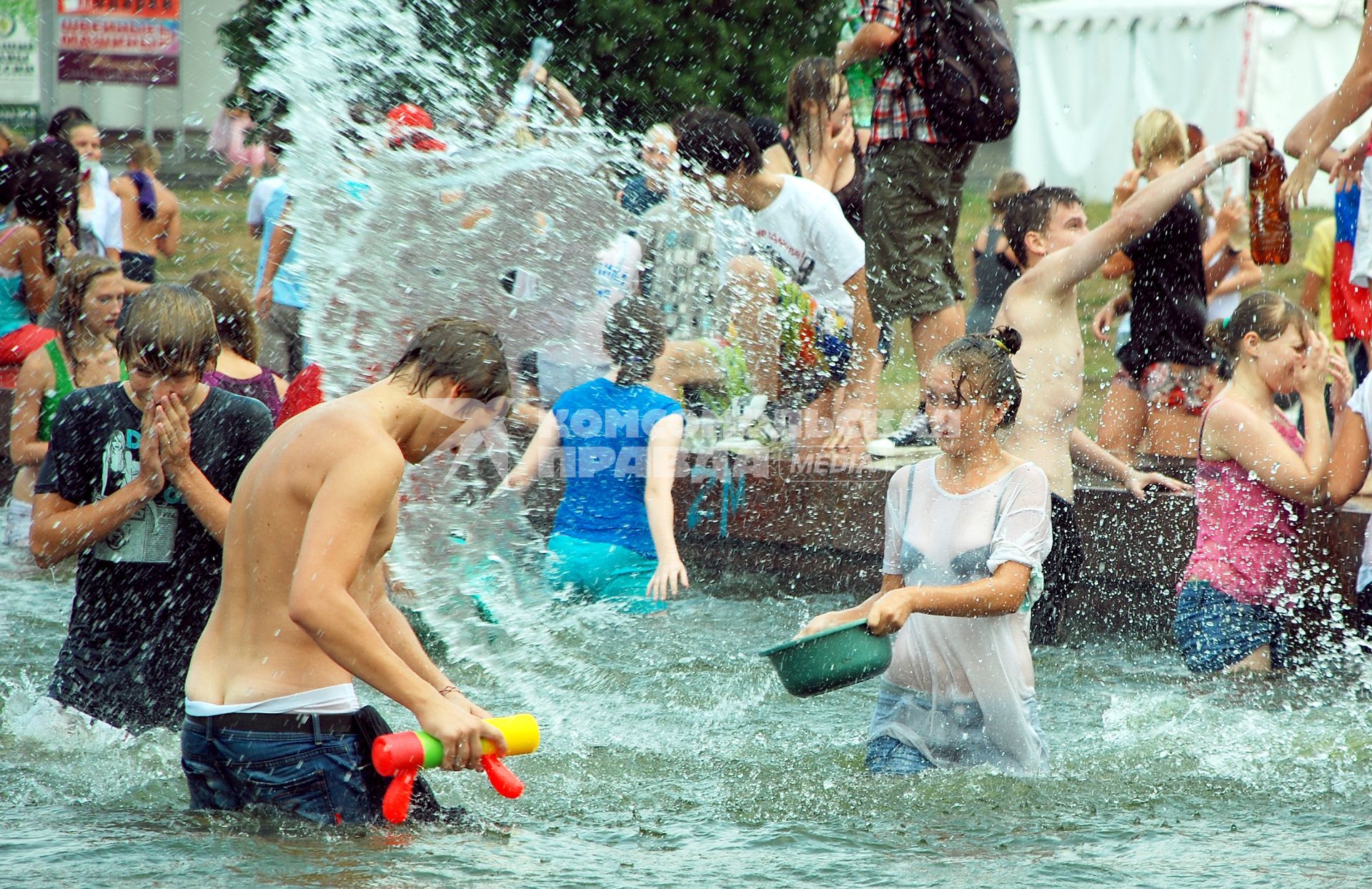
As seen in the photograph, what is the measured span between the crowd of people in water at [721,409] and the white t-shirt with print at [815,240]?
1 centimetres

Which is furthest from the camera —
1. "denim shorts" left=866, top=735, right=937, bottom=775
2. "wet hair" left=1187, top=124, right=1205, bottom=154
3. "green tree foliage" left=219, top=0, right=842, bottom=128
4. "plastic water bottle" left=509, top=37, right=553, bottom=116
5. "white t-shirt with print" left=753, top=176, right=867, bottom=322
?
"green tree foliage" left=219, top=0, right=842, bottom=128

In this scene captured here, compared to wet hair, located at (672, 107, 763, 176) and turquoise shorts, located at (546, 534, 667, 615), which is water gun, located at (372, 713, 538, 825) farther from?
wet hair, located at (672, 107, 763, 176)

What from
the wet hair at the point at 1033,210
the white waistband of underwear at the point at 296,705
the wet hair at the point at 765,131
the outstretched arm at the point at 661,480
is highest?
the wet hair at the point at 765,131

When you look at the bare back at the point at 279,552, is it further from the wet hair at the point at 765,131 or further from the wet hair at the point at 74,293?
the wet hair at the point at 765,131

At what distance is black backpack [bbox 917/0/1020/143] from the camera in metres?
6.57

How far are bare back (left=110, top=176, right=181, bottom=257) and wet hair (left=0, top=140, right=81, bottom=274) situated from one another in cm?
207

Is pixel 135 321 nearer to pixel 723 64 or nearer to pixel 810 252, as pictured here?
pixel 810 252

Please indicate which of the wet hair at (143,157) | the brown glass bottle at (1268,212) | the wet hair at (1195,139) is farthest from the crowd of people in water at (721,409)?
the wet hair at (143,157)

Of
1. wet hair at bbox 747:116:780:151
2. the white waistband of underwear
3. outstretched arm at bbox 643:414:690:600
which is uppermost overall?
wet hair at bbox 747:116:780:151

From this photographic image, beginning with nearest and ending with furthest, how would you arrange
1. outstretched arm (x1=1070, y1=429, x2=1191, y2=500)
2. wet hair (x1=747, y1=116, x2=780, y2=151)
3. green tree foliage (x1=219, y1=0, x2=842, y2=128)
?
outstretched arm (x1=1070, y1=429, x2=1191, y2=500) < wet hair (x1=747, y1=116, x2=780, y2=151) < green tree foliage (x1=219, y1=0, x2=842, y2=128)

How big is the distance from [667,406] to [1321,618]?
254 cm

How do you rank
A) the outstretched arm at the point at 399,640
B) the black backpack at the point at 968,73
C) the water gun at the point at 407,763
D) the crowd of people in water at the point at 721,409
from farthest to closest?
the black backpack at the point at 968,73
the outstretched arm at the point at 399,640
the crowd of people in water at the point at 721,409
the water gun at the point at 407,763

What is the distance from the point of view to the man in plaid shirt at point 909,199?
674 centimetres

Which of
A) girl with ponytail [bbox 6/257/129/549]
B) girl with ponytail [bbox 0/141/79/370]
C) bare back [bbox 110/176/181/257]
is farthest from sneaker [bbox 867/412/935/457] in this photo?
bare back [bbox 110/176/181/257]
